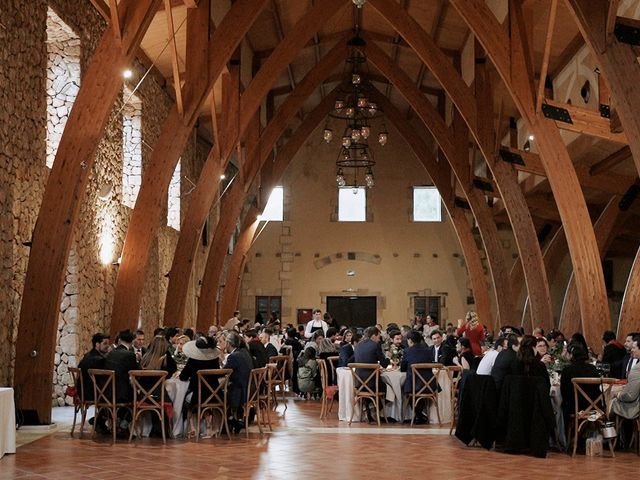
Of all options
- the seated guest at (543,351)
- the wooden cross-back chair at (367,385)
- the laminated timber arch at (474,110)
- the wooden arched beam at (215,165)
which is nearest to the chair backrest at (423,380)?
the wooden cross-back chair at (367,385)

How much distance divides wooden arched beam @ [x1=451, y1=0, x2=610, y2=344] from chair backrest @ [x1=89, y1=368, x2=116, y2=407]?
6.93 m

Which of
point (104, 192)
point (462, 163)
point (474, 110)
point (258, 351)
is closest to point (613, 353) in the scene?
point (258, 351)

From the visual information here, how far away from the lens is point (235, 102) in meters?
16.8

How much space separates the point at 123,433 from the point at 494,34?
304 inches

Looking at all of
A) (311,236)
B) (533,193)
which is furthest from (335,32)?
(311,236)

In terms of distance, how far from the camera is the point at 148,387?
8.98m

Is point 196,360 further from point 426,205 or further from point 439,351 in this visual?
point 426,205

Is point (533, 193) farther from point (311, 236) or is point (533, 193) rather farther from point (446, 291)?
point (311, 236)

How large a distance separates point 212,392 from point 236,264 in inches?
528

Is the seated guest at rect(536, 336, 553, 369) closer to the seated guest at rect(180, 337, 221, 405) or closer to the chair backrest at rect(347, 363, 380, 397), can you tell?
the chair backrest at rect(347, 363, 380, 397)

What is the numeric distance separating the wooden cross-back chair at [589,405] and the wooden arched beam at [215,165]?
8.63 meters

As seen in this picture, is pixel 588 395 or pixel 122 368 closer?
pixel 588 395

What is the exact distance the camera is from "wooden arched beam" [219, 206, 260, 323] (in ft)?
72.4

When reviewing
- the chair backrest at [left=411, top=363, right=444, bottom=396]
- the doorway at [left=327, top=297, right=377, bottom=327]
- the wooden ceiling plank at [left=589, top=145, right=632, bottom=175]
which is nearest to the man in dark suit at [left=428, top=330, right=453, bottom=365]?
the chair backrest at [left=411, top=363, right=444, bottom=396]
